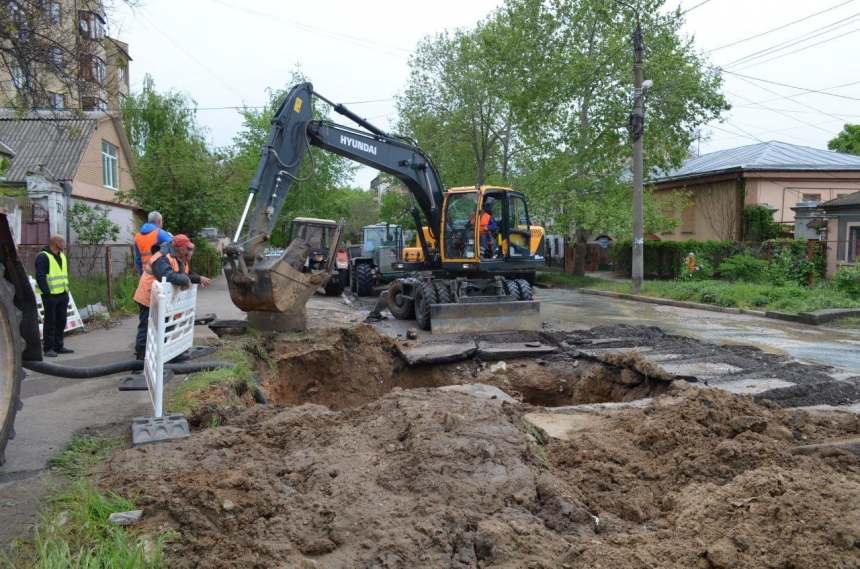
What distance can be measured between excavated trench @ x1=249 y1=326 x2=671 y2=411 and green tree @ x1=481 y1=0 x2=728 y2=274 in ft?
52.8

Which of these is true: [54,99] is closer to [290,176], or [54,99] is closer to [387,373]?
[290,176]

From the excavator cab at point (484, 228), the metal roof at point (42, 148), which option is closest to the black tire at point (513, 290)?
the excavator cab at point (484, 228)

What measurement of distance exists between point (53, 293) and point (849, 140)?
158 feet

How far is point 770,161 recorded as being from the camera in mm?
26984

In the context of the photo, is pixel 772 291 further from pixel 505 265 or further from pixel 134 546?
pixel 134 546

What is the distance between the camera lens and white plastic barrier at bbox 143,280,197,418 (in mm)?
5113

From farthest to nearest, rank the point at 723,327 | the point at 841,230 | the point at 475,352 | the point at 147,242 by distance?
the point at 841,230, the point at 723,327, the point at 475,352, the point at 147,242

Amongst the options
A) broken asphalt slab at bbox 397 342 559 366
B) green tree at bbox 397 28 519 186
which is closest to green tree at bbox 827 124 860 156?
green tree at bbox 397 28 519 186

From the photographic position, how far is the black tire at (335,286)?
877 inches

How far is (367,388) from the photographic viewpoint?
31.5 ft

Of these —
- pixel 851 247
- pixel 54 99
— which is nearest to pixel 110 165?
pixel 54 99

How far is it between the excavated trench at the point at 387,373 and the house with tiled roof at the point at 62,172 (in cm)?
1091

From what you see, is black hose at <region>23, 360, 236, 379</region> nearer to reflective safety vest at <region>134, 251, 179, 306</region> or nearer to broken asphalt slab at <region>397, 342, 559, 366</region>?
reflective safety vest at <region>134, 251, 179, 306</region>

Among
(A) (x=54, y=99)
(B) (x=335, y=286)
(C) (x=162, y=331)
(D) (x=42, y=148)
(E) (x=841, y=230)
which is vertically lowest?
(B) (x=335, y=286)
